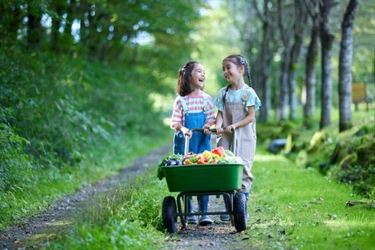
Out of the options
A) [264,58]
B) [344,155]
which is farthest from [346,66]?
[264,58]

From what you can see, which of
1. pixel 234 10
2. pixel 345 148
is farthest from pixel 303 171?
pixel 234 10

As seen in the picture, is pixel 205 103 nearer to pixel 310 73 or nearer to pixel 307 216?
pixel 307 216

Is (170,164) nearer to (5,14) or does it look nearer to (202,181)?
(202,181)

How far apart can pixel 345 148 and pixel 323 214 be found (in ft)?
16.3

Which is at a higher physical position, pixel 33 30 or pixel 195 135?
pixel 33 30

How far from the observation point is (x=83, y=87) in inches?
766

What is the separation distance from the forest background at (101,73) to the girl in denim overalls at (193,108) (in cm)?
267

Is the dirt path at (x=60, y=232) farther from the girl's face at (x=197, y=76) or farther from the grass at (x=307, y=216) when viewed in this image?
the girl's face at (x=197, y=76)

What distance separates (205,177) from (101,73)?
1774 cm

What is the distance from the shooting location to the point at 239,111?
819cm

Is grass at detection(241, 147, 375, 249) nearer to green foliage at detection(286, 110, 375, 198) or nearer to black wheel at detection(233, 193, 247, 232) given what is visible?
black wheel at detection(233, 193, 247, 232)

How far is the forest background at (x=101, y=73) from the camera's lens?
12023 millimetres

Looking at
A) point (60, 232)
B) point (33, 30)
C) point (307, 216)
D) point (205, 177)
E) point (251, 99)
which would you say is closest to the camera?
point (205, 177)

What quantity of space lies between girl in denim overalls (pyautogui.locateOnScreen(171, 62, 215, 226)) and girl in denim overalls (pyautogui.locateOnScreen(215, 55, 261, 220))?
0.55 feet
